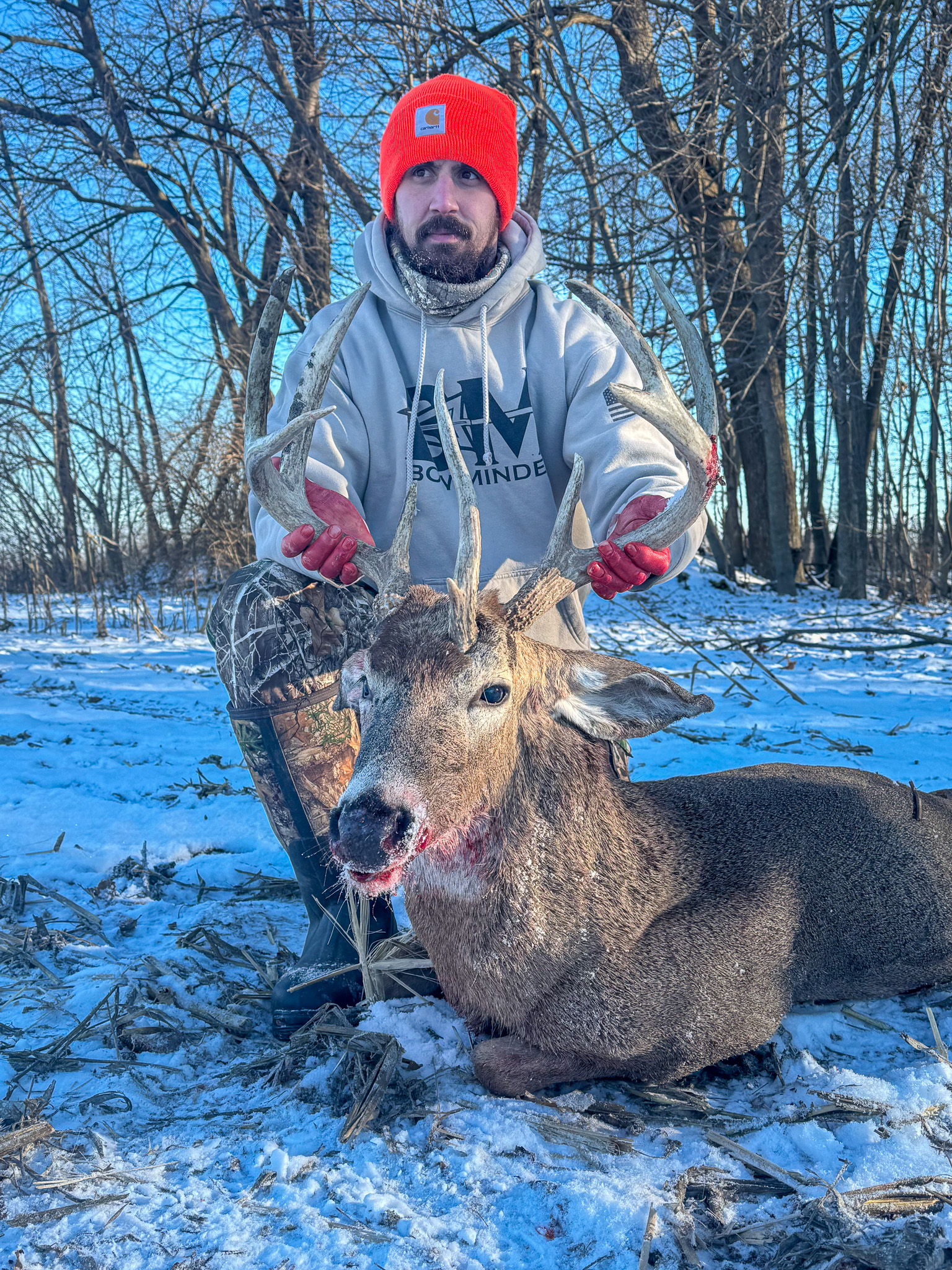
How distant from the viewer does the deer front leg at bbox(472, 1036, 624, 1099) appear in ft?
6.82

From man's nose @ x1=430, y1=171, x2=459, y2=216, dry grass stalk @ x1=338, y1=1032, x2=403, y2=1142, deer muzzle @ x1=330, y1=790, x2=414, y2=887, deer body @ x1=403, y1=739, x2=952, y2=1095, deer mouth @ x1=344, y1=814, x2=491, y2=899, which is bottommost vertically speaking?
dry grass stalk @ x1=338, y1=1032, x2=403, y2=1142

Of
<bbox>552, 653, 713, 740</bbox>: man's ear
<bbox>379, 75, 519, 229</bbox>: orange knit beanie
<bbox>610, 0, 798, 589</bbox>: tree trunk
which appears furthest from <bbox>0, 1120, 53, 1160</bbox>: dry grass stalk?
<bbox>610, 0, 798, 589</bbox>: tree trunk

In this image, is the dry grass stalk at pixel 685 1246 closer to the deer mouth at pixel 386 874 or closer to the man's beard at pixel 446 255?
the deer mouth at pixel 386 874

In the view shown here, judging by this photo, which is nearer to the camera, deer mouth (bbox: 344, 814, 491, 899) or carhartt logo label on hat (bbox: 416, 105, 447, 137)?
deer mouth (bbox: 344, 814, 491, 899)

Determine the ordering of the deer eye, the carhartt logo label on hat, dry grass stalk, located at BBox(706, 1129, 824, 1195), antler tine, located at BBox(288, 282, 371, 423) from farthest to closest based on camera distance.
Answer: the carhartt logo label on hat → antler tine, located at BBox(288, 282, 371, 423) → the deer eye → dry grass stalk, located at BBox(706, 1129, 824, 1195)

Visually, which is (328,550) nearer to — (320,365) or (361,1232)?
(320,365)

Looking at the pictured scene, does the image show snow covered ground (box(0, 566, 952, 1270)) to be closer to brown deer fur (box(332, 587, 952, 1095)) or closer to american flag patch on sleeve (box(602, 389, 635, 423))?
brown deer fur (box(332, 587, 952, 1095))

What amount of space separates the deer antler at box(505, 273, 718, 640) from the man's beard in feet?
3.35

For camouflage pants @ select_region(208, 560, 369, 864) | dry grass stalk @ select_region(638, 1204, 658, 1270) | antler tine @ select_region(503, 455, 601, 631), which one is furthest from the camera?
camouflage pants @ select_region(208, 560, 369, 864)

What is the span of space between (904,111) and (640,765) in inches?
278

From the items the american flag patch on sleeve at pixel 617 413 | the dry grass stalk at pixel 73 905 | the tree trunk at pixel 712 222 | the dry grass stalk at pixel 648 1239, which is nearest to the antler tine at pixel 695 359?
the american flag patch on sleeve at pixel 617 413

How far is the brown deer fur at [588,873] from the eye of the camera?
2092 millimetres

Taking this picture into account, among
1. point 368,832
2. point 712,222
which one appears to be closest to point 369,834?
point 368,832

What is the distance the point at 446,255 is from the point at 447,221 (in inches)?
5.5
